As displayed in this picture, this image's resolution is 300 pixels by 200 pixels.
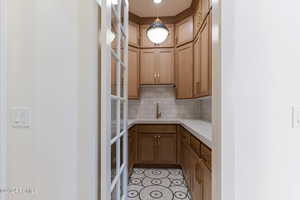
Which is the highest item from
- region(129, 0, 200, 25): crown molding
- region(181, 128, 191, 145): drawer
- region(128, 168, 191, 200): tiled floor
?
region(129, 0, 200, 25): crown molding

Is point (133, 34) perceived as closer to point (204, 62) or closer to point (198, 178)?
point (204, 62)

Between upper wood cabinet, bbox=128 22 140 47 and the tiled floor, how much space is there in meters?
2.34

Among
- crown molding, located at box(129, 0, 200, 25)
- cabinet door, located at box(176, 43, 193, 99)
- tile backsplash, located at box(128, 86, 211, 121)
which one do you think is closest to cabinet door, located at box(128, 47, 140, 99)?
tile backsplash, located at box(128, 86, 211, 121)

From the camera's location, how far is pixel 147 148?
3232 millimetres

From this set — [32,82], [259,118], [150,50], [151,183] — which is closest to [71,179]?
[32,82]

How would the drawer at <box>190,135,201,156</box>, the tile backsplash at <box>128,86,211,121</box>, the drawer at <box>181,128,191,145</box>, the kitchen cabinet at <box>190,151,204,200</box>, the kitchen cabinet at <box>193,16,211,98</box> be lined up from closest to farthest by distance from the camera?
the kitchen cabinet at <box>190,151,204,200</box>, the drawer at <box>190,135,201,156</box>, the kitchen cabinet at <box>193,16,211,98</box>, the drawer at <box>181,128,191,145</box>, the tile backsplash at <box>128,86,211,121</box>

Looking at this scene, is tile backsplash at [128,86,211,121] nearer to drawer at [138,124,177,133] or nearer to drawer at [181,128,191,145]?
drawer at [138,124,177,133]

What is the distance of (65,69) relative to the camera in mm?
982

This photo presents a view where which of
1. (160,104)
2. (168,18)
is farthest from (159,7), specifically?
(160,104)

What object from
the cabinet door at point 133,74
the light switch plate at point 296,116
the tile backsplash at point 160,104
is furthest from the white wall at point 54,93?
the tile backsplash at point 160,104

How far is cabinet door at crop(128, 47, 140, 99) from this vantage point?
336cm

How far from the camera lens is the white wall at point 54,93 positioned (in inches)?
38.5

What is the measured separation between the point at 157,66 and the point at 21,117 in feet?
8.91

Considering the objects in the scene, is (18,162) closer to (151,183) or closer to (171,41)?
(151,183)
